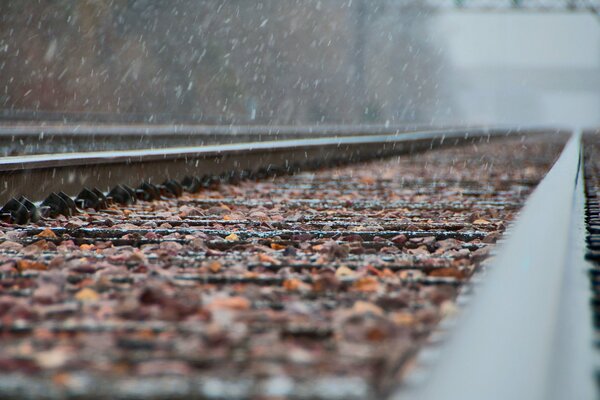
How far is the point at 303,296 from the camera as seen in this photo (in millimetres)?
2570

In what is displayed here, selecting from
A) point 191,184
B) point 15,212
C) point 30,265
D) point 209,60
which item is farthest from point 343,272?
point 209,60

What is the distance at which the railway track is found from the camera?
5.44ft

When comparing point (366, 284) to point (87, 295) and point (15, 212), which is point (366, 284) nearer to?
point (87, 295)

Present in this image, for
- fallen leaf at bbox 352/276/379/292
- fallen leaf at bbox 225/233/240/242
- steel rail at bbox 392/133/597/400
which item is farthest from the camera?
fallen leaf at bbox 225/233/240/242

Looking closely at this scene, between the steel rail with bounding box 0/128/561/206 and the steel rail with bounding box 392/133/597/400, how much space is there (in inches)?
139

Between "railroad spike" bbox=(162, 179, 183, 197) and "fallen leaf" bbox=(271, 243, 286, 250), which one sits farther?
"railroad spike" bbox=(162, 179, 183, 197)

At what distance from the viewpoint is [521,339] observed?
150 cm

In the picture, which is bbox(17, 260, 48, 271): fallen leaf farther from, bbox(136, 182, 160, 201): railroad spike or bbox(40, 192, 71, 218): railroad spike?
bbox(136, 182, 160, 201): railroad spike

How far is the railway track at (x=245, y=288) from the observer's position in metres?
1.66

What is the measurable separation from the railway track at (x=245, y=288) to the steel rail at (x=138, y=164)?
22 mm

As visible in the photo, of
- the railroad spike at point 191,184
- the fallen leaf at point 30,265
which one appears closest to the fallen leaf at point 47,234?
the fallen leaf at point 30,265

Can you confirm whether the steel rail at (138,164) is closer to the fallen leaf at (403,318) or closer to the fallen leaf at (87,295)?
the fallen leaf at (87,295)

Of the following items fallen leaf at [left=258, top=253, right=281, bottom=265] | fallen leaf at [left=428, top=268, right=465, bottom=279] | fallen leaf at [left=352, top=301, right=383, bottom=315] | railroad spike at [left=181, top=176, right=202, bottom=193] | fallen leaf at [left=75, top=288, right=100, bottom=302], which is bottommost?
railroad spike at [left=181, top=176, right=202, bottom=193]

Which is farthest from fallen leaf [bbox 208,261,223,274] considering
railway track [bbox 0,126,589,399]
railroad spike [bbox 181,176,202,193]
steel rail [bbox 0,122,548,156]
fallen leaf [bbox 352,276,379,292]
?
steel rail [bbox 0,122,548,156]
